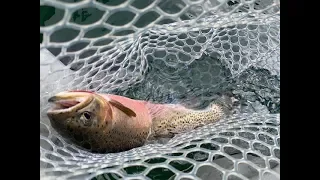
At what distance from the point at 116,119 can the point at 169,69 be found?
0.50 feet

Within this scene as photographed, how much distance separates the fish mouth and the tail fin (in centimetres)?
27

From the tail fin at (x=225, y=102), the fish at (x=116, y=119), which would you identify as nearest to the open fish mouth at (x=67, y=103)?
the fish at (x=116, y=119)

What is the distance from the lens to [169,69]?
755 millimetres

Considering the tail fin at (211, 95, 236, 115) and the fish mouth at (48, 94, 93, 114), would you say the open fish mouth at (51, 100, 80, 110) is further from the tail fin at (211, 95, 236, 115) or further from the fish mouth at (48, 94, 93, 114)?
the tail fin at (211, 95, 236, 115)

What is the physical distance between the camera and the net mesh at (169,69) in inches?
25.9

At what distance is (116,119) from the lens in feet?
2.37

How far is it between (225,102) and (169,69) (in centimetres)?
14

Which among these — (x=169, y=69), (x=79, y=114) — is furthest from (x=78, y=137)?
(x=169, y=69)

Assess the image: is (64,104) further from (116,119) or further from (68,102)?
(116,119)

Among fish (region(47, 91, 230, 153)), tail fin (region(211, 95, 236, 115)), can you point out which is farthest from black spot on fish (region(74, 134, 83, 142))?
tail fin (region(211, 95, 236, 115))

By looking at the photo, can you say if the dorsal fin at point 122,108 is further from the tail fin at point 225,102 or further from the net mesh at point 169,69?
the tail fin at point 225,102

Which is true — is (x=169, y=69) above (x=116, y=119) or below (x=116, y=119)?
above

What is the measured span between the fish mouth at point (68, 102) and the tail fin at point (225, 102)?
0.27 m

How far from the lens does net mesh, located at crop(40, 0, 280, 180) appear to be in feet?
2.16
